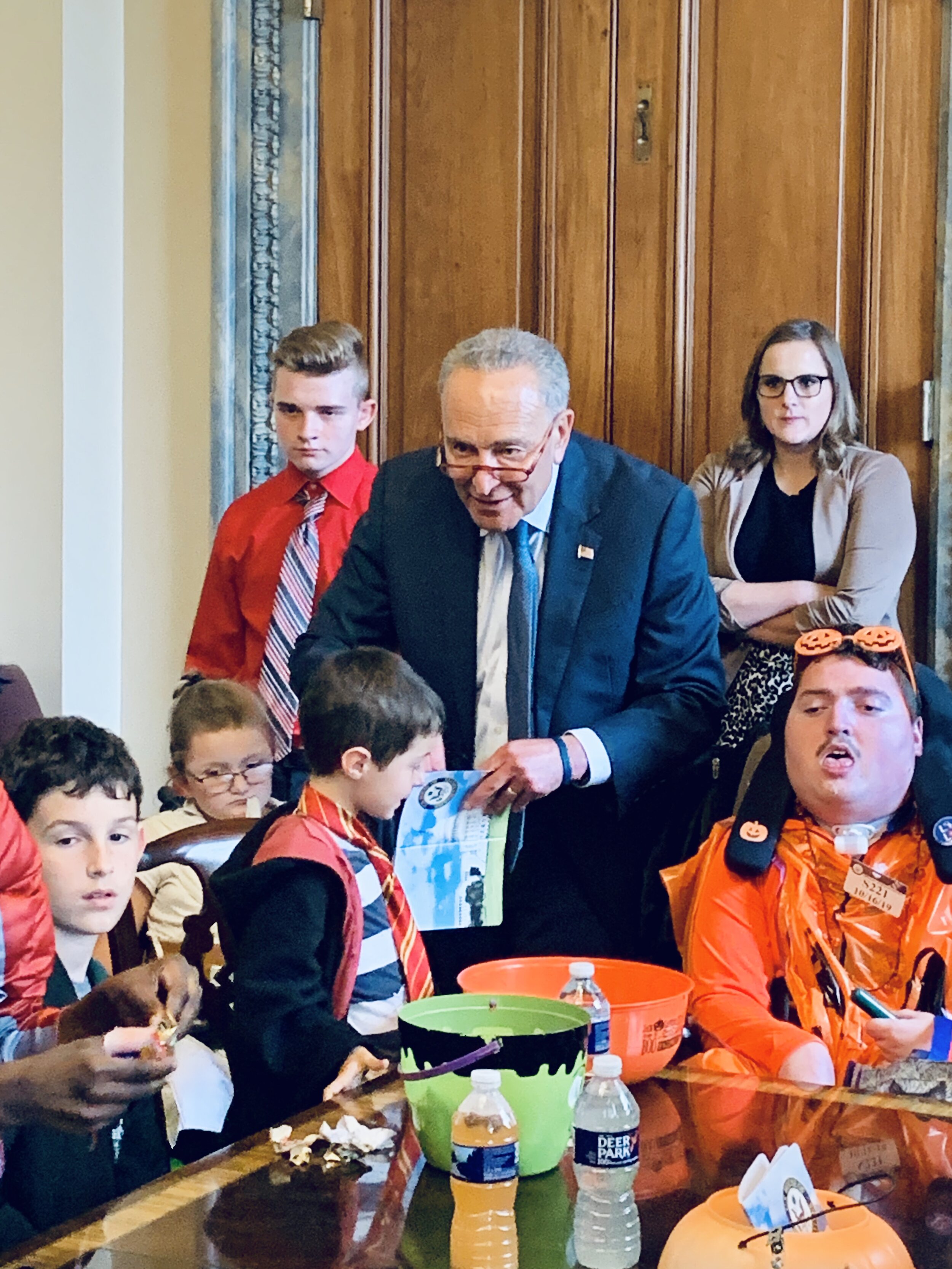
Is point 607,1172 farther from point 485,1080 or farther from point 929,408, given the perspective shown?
point 929,408

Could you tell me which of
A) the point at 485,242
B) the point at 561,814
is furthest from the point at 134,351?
the point at 561,814

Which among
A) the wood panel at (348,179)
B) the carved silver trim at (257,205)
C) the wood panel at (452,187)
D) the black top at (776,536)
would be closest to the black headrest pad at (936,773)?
the black top at (776,536)

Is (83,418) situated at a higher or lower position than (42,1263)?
higher

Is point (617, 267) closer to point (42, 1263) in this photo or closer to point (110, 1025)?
point (110, 1025)

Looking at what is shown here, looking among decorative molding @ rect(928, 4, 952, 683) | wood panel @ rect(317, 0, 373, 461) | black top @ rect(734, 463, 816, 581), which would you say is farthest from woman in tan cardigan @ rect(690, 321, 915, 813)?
wood panel @ rect(317, 0, 373, 461)

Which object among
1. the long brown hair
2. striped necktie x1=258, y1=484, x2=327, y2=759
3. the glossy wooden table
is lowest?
the glossy wooden table

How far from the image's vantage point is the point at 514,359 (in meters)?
2.32

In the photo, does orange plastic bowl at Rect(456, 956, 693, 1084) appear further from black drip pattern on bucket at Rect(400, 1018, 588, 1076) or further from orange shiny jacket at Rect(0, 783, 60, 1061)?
orange shiny jacket at Rect(0, 783, 60, 1061)

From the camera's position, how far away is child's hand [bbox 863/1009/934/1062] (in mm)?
1877

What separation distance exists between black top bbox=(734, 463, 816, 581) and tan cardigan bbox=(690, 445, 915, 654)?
1 cm

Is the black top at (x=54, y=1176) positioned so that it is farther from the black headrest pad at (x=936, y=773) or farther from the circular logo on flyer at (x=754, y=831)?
the black headrest pad at (x=936, y=773)

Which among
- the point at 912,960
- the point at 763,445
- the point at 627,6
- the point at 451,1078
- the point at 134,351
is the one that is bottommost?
the point at 912,960

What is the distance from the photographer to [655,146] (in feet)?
11.2

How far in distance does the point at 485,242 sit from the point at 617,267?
1.07 feet
